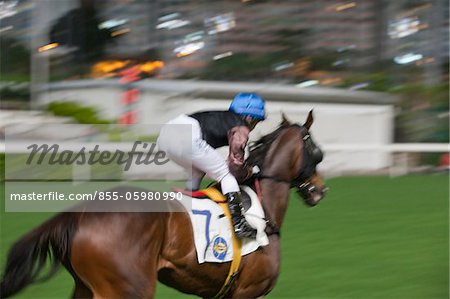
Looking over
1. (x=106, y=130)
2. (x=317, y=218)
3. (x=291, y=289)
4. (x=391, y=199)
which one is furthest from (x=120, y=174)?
(x=291, y=289)

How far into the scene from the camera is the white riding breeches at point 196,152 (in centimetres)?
442

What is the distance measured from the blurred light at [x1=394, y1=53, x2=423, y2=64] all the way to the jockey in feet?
33.0

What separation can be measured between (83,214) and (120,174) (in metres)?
5.43

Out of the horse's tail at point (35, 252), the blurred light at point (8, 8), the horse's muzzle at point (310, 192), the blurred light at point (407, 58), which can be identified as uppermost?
the horse's tail at point (35, 252)

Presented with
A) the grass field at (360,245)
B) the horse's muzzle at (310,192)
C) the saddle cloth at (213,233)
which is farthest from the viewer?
the grass field at (360,245)

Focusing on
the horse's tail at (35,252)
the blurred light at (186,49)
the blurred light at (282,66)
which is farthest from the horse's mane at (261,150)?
the blurred light at (282,66)

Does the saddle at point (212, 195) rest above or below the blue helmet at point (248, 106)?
below

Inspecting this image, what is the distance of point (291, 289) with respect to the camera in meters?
5.88

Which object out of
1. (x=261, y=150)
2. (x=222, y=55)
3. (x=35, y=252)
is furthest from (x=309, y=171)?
(x=222, y=55)

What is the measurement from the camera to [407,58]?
14.3m

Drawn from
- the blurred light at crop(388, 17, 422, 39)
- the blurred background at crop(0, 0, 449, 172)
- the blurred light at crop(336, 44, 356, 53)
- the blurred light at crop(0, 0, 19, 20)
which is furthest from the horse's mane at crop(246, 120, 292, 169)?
the blurred light at crop(388, 17, 422, 39)

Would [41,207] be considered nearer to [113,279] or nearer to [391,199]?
[391,199]

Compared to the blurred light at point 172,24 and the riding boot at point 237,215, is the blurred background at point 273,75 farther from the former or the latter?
the riding boot at point 237,215

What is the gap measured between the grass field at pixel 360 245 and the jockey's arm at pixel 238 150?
1405mm
